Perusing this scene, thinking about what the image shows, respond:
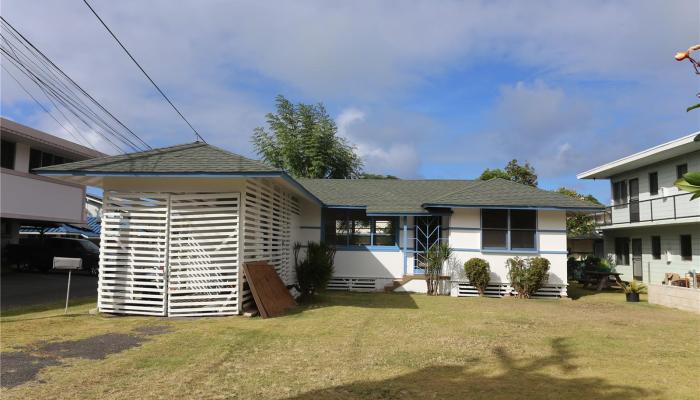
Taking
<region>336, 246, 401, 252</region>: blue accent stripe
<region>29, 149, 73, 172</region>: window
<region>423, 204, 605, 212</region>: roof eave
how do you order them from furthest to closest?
<region>29, 149, 73, 172</region>: window, <region>336, 246, 401, 252</region>: blue accent stripe, <region>423, 204, 605, 212</region>: roof eave

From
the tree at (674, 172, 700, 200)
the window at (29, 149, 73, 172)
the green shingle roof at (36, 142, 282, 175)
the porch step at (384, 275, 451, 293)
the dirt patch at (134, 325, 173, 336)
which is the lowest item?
the dirt patch at (134, 325, 173, 336)

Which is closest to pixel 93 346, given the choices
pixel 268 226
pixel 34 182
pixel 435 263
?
pixel 268 226

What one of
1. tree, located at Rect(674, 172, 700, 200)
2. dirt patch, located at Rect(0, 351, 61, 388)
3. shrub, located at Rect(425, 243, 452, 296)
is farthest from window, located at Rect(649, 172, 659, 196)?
tree, located at Rect(674, 172, 700, 200)

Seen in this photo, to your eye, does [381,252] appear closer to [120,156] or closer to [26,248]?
[120,156]

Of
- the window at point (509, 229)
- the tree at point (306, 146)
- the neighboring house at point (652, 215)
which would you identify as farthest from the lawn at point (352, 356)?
the tree at point (306, 146)

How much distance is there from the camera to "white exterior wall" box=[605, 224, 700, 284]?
795 inches

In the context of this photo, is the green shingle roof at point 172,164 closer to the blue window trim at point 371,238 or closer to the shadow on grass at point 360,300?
the shadow on grass at point 360,300

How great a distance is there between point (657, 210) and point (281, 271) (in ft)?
54.7

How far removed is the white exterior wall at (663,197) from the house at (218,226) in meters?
5.30

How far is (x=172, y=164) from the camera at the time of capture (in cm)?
1124

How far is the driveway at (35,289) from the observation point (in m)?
13.9

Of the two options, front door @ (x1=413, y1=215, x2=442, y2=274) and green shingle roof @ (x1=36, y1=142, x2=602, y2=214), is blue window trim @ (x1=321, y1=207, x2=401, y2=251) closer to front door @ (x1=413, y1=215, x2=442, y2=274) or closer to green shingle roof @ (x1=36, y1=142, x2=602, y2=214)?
green shingle roof @ (x1=36, y1=142, x2=602, y2=214)

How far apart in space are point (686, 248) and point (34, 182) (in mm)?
27273

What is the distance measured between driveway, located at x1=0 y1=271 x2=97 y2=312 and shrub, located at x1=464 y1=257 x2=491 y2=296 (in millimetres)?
12168
